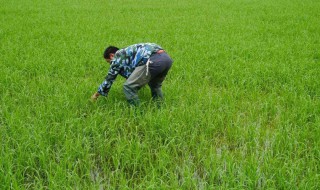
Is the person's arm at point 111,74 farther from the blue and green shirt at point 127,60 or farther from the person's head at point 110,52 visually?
the person's head at point 110,52

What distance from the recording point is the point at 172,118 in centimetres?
334

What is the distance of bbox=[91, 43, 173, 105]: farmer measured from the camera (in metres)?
3.47

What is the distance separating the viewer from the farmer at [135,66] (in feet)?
11.4

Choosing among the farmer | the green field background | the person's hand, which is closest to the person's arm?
the farmer

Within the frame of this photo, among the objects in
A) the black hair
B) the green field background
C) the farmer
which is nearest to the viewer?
the green field background

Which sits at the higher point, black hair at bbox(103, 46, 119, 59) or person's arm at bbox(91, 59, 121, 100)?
black hair at bbox(103, 46, 119, 59)

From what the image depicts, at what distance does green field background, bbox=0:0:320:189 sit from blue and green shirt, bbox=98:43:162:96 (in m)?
0.32

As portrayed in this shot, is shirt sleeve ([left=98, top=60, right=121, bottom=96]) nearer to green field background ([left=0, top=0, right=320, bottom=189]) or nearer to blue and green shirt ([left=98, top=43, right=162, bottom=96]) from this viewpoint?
blue and green shirt ([left=98, top=43, right=162, bottom=96])

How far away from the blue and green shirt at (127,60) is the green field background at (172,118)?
1.04ft

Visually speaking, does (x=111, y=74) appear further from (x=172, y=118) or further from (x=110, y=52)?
(x=172, y=118)

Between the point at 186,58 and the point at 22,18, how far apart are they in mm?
7142

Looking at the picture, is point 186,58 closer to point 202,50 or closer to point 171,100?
point 202,50

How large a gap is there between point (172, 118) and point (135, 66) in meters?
0.80

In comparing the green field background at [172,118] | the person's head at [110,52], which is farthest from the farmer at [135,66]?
the green field background at [172,118]
